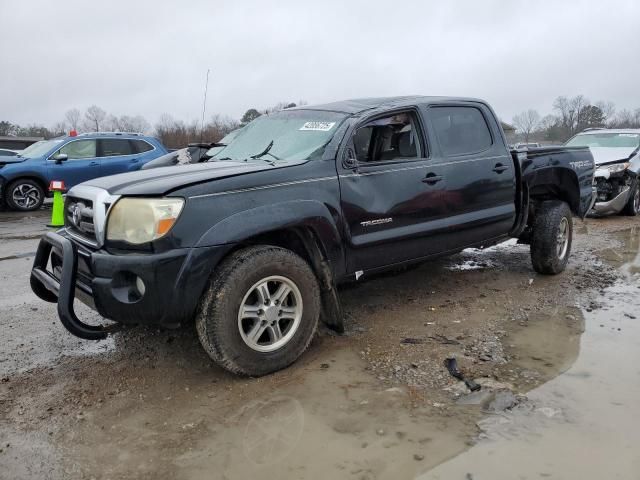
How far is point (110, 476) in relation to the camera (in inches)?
94.7

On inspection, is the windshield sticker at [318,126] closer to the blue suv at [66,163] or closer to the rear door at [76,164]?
the blue suv at [66,163]

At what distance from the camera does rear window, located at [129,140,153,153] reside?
12102mm

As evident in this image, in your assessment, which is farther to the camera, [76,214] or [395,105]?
[395,105]

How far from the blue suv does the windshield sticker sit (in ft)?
28.1

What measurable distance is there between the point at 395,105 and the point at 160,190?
6.89 feet

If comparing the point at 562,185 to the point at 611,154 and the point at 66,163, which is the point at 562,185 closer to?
the point at 611,154

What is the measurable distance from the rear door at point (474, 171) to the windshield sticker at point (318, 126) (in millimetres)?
959

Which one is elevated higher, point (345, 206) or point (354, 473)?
point (345, 206)

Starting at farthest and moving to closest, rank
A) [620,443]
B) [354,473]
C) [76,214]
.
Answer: [76,214]
[620,443]
[354,473]

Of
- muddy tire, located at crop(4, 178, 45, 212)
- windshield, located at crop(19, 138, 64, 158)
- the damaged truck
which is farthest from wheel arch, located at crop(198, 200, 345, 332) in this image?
muddy tire, located at crop(4, 178, 45, 212)

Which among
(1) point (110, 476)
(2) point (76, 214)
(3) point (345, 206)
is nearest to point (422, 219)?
(3) point (345, 206)

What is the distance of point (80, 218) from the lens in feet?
11.4

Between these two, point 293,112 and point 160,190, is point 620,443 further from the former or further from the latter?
point 293,112

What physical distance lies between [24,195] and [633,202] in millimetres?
12762
